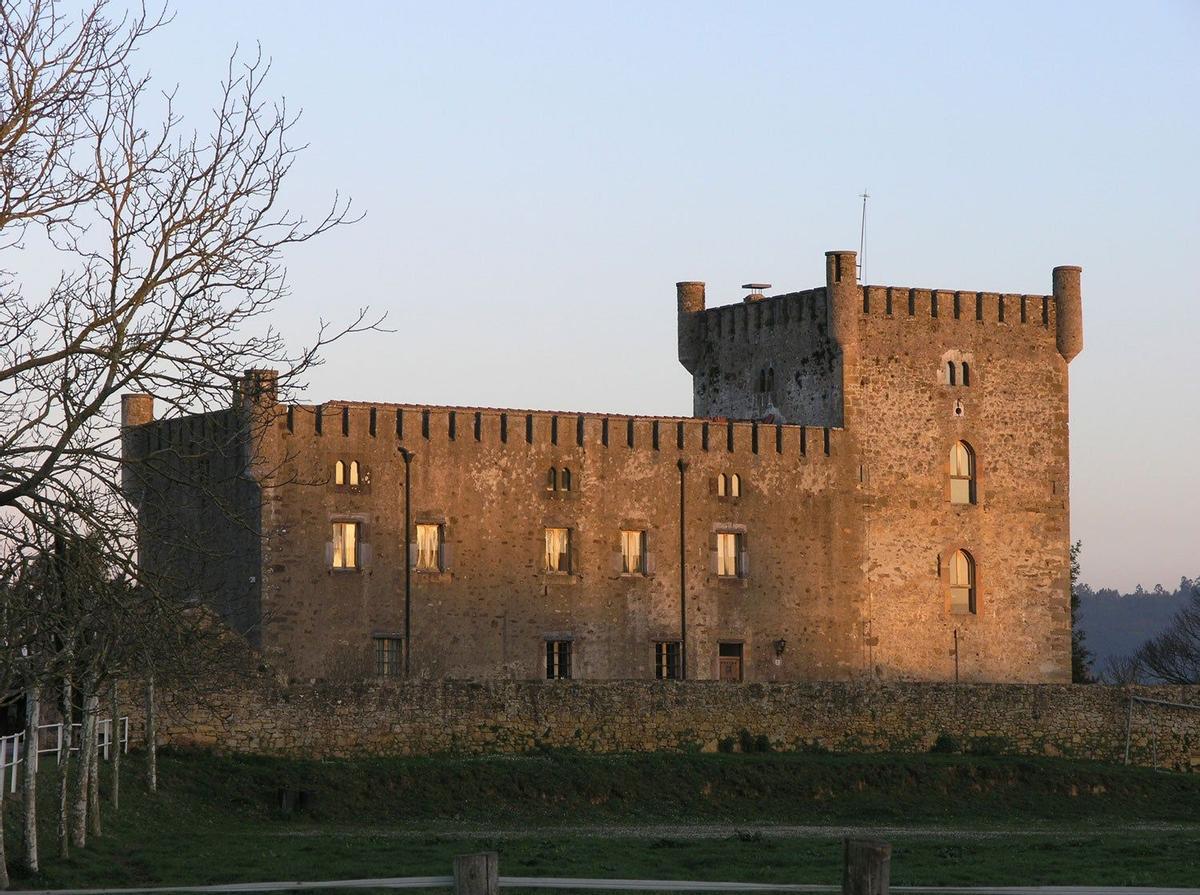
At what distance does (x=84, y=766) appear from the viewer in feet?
94.4

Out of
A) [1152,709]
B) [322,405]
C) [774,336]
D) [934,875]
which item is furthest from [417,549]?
[934,875]

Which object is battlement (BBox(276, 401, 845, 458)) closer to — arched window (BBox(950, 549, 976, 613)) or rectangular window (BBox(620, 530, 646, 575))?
rectangular window (BBox(620, 530, 646, 575))

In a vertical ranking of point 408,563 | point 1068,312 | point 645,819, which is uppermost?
point 1068,312

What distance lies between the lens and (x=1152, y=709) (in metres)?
51.0

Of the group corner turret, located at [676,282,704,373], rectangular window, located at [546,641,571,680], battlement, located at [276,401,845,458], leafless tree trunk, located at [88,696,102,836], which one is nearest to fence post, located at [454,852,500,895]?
leafless tree trunk, located at [88,696,102,836]

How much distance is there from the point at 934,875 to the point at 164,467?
11.0 m

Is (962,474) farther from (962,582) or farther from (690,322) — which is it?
(690,322)

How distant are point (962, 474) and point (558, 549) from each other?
36.2ft

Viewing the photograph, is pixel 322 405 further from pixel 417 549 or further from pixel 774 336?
pixel 774 336

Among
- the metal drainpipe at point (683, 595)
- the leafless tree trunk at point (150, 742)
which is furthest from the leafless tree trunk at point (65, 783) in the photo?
the metal drainpipe at point (683, 595)

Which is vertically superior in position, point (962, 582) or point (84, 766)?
point (962, 582)

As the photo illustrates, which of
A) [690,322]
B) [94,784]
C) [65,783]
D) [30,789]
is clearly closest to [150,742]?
[94,784]

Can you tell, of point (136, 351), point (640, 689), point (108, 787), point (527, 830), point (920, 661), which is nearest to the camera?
point (136, 351)

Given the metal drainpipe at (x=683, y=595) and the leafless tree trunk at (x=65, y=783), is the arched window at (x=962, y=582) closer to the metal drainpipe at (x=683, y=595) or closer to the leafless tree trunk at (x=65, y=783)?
the metal drainpipe at (x=683, y=595)
